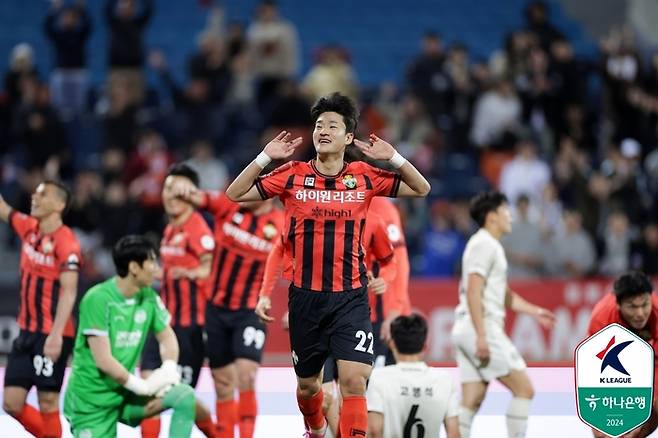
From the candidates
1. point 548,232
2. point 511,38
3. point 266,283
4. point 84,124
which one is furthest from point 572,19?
point 266,283

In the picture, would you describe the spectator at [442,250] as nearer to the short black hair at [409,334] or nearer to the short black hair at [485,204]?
the short black hair at [485,204]

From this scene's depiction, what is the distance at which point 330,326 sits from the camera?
25.8 feet

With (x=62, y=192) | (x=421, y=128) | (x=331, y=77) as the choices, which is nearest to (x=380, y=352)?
(x=62, y=192)

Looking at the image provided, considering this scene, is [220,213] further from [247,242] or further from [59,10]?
[59,10]

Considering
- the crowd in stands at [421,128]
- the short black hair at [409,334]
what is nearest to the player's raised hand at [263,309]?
the short black hair at [409,334]

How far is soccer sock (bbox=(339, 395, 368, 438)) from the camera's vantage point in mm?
7699

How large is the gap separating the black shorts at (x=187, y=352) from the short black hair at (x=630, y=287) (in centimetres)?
333

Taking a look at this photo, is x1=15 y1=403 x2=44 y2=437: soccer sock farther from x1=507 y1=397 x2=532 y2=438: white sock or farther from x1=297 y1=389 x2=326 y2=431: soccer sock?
x1=507 y1=397 x2=532 y2=438: white sock

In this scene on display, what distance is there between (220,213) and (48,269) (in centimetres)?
143

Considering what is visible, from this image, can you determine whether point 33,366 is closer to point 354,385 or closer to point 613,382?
point 354,385

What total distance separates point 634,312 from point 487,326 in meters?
1.55

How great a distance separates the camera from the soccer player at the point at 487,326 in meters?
9.55

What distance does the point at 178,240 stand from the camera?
10.3 meters

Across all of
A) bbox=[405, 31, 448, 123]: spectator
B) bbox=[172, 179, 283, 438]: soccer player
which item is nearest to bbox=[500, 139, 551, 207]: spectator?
bbox=[405, 31, 448, 123]: spectator
